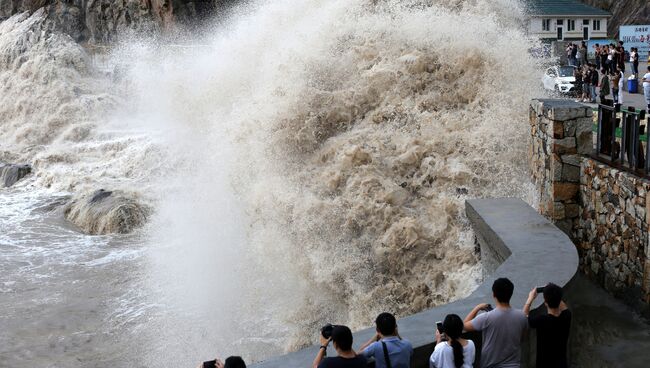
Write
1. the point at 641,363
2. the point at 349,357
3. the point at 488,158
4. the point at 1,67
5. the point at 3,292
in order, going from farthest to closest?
the point at 1,67, the point at 3,292, the point at 488,158, the point at 641,363, the point at 349,357

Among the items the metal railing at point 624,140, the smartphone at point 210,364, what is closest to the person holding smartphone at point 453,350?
the smartphone at point 210,364

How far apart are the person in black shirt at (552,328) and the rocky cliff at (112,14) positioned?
95.4 ft

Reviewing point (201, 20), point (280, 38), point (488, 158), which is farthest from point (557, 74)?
point (201, 20)

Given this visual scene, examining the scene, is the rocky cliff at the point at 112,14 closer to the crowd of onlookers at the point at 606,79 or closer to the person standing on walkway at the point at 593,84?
the crowd of onlookers at the point at 606,79

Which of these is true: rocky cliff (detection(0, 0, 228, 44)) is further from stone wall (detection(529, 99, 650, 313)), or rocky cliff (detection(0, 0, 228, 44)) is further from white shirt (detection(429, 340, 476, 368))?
white shirt (detection(429, 340, 476, 368))

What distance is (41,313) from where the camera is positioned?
35.6 feet

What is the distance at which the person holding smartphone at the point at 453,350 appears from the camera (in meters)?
4.23

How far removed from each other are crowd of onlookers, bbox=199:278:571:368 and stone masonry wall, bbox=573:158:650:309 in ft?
7.23

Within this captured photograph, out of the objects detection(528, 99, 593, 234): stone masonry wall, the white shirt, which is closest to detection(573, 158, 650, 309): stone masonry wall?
detection(528, 99, 593, 234): stone masonry wall

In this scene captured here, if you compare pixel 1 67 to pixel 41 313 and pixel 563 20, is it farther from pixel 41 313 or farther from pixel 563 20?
pixel 563 20

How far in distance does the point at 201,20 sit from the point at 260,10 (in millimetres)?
15826

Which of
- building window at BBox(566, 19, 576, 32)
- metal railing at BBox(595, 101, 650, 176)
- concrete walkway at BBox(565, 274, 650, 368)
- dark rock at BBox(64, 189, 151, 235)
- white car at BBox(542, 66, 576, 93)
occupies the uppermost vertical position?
building window at BBox(566, 19, 576, 32)

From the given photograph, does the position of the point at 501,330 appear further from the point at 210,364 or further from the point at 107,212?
the point at 107,212

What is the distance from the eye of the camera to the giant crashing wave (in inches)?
352
